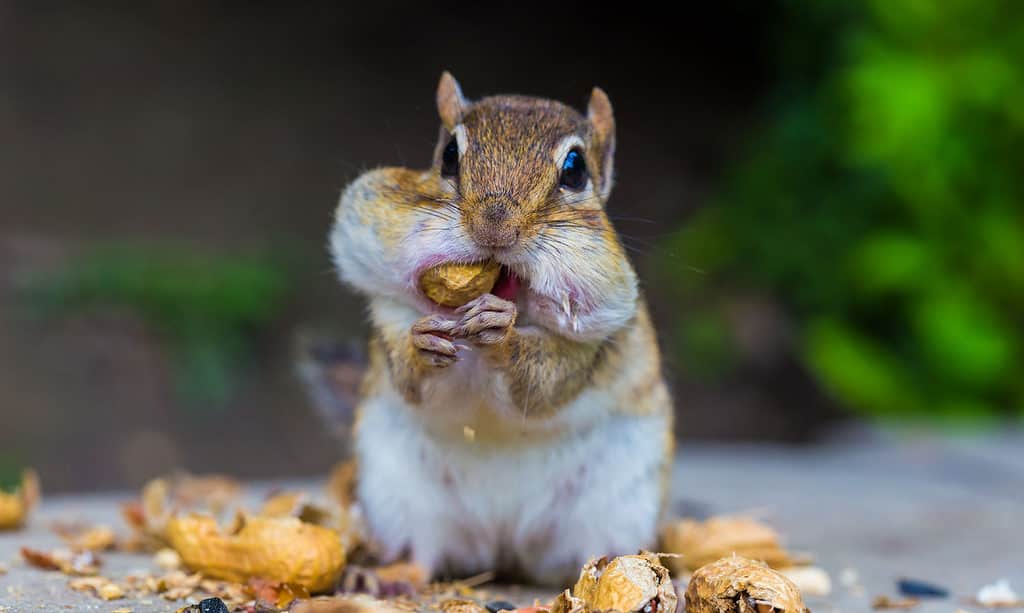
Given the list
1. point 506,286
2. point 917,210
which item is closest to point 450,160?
point 506,286

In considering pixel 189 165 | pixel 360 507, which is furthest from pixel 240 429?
pixel 360 507

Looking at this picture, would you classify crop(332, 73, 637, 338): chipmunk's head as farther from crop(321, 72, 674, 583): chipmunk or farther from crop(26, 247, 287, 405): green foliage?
crop(26, 247, 287, 405): green foliage

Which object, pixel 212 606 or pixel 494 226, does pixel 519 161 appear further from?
pixel 212 606

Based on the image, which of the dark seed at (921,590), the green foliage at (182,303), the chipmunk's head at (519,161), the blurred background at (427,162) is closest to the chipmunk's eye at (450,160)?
the chipmunk's head at (519,161)

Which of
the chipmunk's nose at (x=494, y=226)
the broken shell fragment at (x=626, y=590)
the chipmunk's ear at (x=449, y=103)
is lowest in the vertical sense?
the broken shell fragment at (x=626, y=590)

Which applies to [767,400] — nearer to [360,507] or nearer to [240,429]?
[240,429]

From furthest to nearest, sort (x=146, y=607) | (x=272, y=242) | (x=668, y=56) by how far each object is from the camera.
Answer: (x=668, y=56)
(x=272, y=242)
(x=146, y=607)

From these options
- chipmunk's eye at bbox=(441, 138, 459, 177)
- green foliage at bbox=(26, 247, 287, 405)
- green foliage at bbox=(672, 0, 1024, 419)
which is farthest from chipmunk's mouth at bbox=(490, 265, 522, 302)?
green foliage at bbox=(26, 247, 287, 405)

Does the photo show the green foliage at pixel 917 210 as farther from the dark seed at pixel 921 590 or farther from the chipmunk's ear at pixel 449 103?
the chipmunk's ear at pixel 449 103
